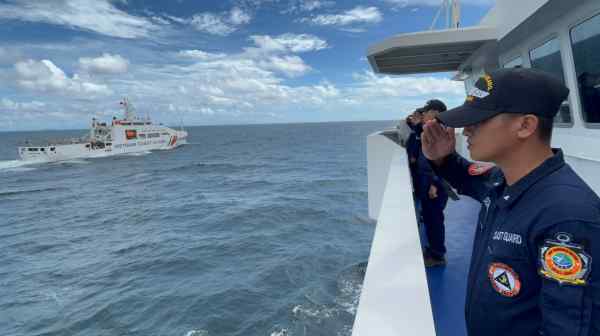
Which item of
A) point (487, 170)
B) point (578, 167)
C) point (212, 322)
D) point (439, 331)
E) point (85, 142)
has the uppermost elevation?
point (85, 142)

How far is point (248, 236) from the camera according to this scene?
13992 mm

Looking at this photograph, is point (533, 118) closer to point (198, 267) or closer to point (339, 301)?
point (339, 301)

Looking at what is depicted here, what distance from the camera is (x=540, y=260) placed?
0.89m

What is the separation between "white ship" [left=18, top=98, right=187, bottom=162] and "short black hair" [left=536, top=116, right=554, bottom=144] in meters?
55.7

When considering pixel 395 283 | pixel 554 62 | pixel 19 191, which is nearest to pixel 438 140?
pixel 395 283

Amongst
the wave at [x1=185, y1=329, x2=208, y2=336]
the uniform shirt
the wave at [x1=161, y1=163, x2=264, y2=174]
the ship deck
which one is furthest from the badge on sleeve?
the wave at [x1=161, y1=163, x2=264, y2=174]

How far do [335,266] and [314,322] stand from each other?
10.1 ft

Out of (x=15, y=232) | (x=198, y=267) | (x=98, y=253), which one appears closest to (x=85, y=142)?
(x=15, y=232)

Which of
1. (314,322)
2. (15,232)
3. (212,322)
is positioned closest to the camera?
(314,322)

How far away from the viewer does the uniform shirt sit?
2.70ft

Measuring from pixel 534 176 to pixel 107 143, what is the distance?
186 ft

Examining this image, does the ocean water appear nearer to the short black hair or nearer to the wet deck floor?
the wet deck floor

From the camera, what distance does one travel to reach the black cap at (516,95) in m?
1.01

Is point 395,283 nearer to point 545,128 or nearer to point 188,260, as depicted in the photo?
point 545,128
